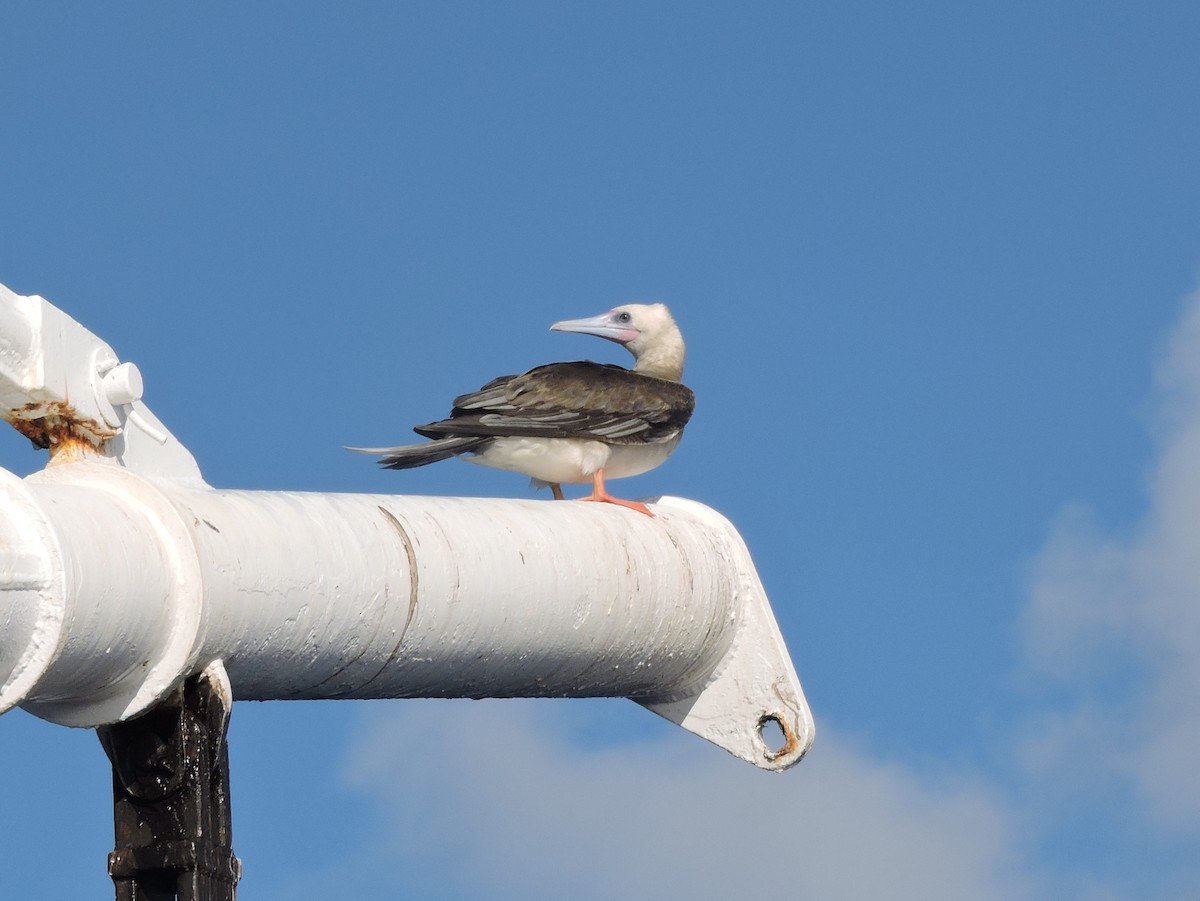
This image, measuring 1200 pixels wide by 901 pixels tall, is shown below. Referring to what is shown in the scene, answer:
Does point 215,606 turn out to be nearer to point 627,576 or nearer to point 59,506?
point 59,506

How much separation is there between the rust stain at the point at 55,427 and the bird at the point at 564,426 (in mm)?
2737

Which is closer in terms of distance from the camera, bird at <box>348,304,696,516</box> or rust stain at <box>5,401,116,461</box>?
rust stain at <box>5,401,116,461</box>

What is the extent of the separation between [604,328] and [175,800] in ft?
17.8

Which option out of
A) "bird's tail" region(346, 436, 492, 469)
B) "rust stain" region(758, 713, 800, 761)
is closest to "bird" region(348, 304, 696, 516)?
"bird's tail" region(346, 436, 492, 469)

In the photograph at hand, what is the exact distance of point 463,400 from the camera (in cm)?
743

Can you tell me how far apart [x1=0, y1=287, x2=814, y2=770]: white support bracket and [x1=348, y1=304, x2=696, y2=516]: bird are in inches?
Result: 79.4

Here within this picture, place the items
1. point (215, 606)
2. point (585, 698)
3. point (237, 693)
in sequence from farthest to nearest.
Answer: point (585, 698) < point (237, 693) < point (215, 606)

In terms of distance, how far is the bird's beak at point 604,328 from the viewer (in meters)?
8.86

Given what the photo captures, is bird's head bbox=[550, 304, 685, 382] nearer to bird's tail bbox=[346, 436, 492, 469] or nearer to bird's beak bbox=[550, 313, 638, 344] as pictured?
bird's beak bbox=[550, 313, 638, 344]

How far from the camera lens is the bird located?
726 cm

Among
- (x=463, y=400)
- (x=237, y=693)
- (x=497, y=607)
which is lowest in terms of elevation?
(x=237, y=693)

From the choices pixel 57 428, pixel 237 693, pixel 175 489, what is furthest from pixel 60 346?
pixel 237 693

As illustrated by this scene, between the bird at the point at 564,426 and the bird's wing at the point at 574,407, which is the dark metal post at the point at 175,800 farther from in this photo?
the bird's wing at the point at 574,407

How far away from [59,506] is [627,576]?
1.60m
